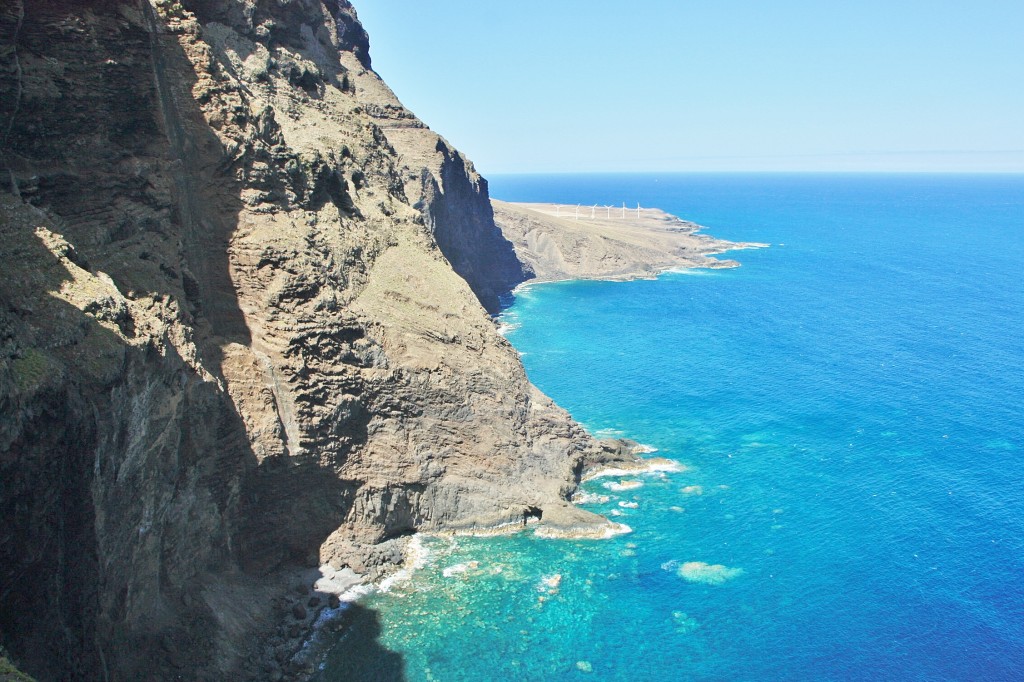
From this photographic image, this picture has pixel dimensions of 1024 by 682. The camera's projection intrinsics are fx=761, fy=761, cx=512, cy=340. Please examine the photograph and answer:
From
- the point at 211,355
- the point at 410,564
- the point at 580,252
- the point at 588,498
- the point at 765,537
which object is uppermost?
the point at 211,355

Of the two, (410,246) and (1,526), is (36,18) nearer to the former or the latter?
(1,526)

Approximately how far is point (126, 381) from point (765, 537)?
39.0 metres

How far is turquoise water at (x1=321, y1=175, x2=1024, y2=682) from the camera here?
37.6m

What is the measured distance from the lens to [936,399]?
7362 centimetres

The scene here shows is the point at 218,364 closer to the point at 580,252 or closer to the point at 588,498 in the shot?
the point at 588,498

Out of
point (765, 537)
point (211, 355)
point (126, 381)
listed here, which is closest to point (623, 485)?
point (765, 537)

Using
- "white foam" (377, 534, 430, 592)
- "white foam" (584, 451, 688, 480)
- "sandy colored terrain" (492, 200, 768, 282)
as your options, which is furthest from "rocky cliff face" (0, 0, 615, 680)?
"sandy colored terrain" (492, 200, 768, 282)

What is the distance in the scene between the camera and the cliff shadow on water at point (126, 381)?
70.3 ft

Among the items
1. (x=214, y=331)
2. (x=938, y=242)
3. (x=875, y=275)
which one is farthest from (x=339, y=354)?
(x=938, y=242)

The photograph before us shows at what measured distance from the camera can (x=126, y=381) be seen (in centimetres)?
2669

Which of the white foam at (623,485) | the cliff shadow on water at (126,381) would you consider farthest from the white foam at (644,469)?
the cliff shadow on water at (126,381)

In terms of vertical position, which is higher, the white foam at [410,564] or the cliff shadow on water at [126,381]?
the cliff shadow on water at [126,381]

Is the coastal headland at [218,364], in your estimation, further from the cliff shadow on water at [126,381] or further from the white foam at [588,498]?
the white foam at [588,498]

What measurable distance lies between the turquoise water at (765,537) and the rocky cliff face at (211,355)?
530 cm
